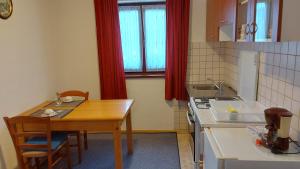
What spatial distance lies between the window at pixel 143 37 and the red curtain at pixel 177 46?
0.21 metres

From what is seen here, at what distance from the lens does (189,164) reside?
2.94m

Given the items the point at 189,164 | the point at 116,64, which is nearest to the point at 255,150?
the point at 189,164

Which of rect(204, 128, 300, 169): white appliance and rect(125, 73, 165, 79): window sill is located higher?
rect(125, 73, 165, 79): window sill

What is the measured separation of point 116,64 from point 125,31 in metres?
0.53

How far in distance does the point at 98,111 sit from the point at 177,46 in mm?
1518

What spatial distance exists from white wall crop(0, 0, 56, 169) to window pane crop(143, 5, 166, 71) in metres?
1.40

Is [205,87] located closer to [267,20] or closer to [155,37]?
[155,37]

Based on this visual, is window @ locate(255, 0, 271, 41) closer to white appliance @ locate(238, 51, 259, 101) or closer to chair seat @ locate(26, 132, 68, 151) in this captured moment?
white appliance @ locate(238, 51, 259, 101)

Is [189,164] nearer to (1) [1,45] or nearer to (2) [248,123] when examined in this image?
(2) [248,123]

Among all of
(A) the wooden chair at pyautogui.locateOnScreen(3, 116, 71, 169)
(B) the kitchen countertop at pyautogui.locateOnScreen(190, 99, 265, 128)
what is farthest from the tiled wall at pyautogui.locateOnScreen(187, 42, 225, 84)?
(A) the wooden chair at pyautogui.locateOnScreen(3, 116, 71, 169)

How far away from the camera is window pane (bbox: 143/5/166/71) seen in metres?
3.67

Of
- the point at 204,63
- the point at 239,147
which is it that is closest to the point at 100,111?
the point at 239,147

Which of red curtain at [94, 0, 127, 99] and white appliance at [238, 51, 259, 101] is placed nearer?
white appliance at [238, 51, 259, 101]

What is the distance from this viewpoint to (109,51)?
363cm
